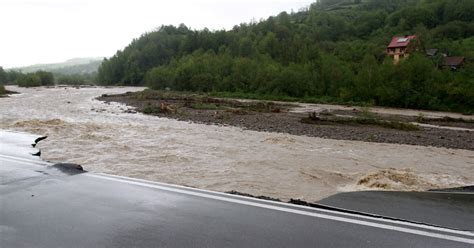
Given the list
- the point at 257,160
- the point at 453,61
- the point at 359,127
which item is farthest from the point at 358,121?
the point at 453,61

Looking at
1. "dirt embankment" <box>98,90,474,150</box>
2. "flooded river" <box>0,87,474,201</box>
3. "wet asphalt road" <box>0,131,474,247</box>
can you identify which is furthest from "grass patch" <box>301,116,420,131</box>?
"wet asphalt road" <box>0,131,474,247</box>

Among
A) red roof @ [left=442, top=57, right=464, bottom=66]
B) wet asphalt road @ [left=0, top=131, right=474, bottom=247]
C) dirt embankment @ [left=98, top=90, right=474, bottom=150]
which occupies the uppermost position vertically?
red roof @ [left=442, top=57, right=464, bottom=66]

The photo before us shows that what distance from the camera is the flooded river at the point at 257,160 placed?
29.0 ft

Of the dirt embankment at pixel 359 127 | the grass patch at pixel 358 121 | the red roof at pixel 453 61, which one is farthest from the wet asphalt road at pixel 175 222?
the red roof at pixel 453 61

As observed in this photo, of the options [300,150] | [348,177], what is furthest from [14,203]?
[300,150]

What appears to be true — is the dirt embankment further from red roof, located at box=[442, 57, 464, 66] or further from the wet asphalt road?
red roof, located at box=[442, 57, 464, 66]

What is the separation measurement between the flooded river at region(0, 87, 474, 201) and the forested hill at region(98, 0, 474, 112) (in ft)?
83.6

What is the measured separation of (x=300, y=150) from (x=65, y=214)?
33.8 ft

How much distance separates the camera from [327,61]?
50438 millimetres

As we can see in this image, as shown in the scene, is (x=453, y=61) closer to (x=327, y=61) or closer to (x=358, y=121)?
(x=327, y=61)

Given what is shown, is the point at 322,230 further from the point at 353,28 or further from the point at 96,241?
the point at 353,28

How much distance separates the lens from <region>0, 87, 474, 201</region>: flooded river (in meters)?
8.84

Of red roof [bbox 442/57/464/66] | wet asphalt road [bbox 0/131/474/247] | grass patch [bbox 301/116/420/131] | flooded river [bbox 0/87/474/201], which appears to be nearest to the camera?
wet asphalt road [bbox 0/131/474/247]

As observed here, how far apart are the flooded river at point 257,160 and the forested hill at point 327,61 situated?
1003 inches
